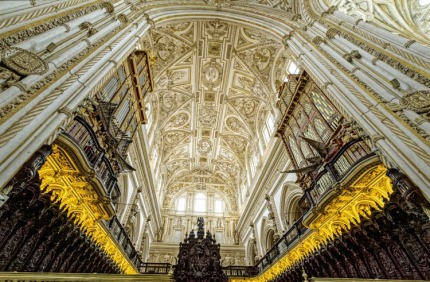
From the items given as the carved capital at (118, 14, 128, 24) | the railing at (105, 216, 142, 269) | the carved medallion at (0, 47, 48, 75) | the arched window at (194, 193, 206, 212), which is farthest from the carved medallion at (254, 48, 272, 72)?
the arched window at (194, 193, 206, 212)

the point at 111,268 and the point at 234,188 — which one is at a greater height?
the point at 234,188

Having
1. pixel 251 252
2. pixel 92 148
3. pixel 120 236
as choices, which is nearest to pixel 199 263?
pixel 120 236

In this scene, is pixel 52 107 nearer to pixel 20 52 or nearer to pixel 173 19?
pixel 20 52

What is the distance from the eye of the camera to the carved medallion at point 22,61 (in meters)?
4.04

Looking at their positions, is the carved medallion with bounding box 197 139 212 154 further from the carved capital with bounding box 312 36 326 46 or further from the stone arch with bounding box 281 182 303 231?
the carved capital with bounding box 312 36 326 46

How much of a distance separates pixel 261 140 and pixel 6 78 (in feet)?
44.7

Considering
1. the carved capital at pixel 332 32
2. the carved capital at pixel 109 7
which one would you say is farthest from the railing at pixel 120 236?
the carved capital at pixel 332 32

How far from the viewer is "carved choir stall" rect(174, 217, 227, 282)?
846 cm

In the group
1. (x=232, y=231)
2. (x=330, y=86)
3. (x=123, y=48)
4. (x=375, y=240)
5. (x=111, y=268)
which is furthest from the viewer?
(x=232, y=231)

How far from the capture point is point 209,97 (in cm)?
1706

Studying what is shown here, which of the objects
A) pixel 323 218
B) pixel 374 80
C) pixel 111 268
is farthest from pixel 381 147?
pixel 111 268

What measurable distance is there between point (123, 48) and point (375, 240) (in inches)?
368

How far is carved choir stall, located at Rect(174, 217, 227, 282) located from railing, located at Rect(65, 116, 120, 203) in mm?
4430

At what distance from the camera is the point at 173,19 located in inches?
448
